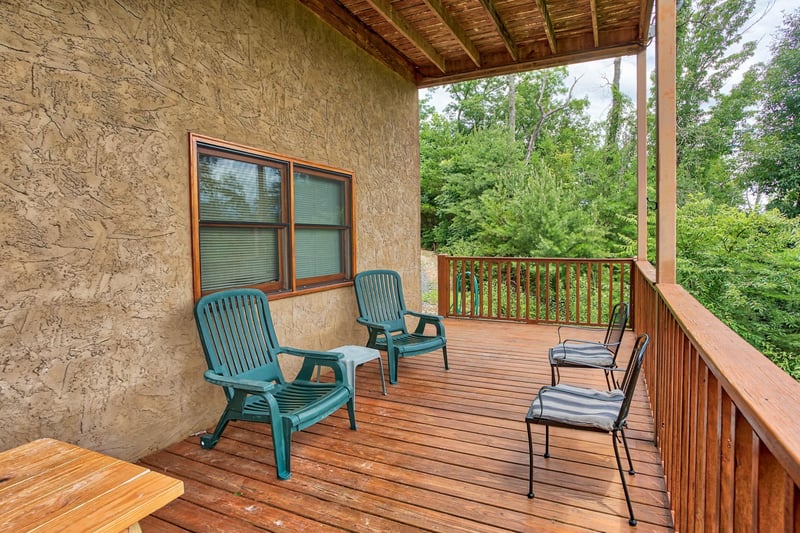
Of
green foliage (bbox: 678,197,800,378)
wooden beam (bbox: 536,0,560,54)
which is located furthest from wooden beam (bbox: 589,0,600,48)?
green foliage (bbox: 678,197,800,378)

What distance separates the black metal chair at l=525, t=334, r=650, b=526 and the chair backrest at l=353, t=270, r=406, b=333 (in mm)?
2267

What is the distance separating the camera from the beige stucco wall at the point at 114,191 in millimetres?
2068

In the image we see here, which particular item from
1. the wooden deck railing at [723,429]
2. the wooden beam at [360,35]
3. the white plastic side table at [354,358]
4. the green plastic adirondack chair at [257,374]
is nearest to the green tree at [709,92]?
the wooden beam at [360,35]

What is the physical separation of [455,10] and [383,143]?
1.54 meters

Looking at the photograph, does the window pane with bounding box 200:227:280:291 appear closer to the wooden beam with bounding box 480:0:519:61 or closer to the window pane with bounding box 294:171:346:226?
the window pane with bounding box 294:171:346:226

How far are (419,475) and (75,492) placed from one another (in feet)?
5.32

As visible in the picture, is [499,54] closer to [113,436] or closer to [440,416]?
[440,416]

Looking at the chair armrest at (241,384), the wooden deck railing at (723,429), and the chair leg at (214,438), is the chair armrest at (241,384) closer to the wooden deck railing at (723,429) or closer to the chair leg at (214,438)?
the chair leg at (214,438)

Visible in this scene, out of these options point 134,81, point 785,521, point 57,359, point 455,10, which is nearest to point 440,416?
point 57,359

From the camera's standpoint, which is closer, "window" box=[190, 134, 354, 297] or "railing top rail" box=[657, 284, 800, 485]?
"railing top rail" box=[657, 284, 800, 485]

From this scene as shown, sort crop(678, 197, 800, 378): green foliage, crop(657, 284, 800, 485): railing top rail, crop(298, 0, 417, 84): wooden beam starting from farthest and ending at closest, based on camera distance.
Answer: crop(678, 197, 800, 378): green foliage → crop(298, 0, 417, 84): wooden beam → crop(657, 284, 800, 485): railing top rail

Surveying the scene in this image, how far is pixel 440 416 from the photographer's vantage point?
10.4ft

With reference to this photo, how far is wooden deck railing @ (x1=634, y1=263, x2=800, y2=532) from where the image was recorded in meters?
0.76

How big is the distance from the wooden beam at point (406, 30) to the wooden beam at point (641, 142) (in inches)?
86.0
